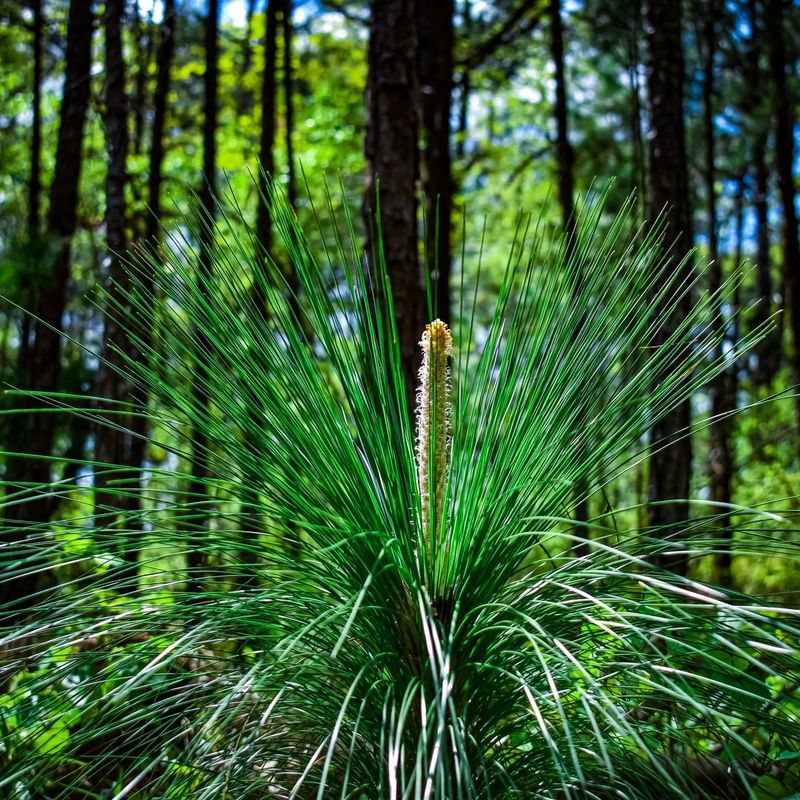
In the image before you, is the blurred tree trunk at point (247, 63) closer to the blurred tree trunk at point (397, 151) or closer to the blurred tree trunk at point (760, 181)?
the blurred tree trunk at point (760, 181)

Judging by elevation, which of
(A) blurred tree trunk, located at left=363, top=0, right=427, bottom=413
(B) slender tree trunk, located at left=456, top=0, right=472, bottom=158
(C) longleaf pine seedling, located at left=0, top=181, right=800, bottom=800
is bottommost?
(C) longleaf pine seedling, located at left=0, top=181, right=800, bottom=800

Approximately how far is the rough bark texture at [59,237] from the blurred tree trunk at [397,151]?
295cm

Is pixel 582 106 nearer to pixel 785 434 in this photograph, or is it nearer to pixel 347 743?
pixel 785 434

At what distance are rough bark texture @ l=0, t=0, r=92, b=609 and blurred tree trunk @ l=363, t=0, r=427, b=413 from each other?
2.95 meters

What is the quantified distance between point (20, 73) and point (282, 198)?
1190cm

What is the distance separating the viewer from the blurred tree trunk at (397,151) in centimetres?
368

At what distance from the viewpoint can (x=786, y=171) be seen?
809 centimetres

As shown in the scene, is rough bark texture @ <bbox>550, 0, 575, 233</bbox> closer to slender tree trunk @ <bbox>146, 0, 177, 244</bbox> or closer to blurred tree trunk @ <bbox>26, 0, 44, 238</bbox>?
slender tree trunk @ <bbox>146, 0, 177, 244</bbox>

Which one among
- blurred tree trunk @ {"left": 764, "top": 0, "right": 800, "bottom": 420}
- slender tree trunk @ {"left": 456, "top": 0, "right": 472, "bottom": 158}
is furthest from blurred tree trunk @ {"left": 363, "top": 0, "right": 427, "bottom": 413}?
slender tree trunk @ {"left": 456, "top": 0, "right": 472, "bottom": 158}

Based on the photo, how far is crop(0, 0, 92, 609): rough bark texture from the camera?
6.04 metres

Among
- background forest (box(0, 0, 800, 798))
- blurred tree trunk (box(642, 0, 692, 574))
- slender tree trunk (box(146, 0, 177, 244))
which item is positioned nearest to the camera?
background forest (box(0, 0, 800, 798))

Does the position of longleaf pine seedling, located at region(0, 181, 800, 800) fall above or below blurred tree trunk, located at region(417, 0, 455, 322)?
below

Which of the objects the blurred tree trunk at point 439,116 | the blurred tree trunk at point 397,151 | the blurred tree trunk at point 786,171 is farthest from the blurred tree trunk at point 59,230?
the blurred tree trunk at point 786,171

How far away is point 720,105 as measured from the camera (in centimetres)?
1096
